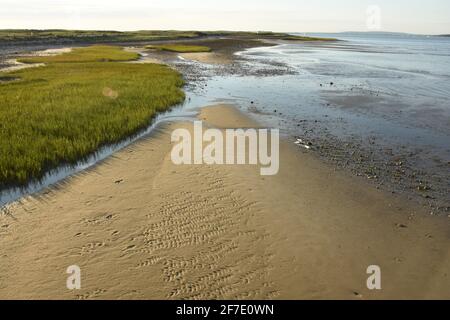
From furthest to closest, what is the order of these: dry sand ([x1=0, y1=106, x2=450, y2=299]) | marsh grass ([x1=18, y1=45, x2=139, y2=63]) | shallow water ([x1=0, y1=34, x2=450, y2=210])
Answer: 1. marsh grass ([x1=18, y1=45, x2=139, y2=63])
2. shallow water ([x1=0, y1=34, x2=450, y2=210])
3. dry sand ([x1=0, y1=106, x2=450, y2=299])

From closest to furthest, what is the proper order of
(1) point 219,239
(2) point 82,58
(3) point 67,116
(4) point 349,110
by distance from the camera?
(1) point 219,239
(3) point 67,116
(4) point 349,110
(2) point 82,58

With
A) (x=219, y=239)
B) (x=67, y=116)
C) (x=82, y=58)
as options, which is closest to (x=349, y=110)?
(x=67, y=116)

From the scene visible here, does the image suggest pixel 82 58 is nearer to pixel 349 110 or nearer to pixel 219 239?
pixel 349 110

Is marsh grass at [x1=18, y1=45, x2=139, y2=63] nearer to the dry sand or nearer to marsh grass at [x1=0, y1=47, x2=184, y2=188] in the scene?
marsh grass at [x1=0, y1=47, x2=184, y2=188]

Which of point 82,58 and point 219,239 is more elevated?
point 82,58

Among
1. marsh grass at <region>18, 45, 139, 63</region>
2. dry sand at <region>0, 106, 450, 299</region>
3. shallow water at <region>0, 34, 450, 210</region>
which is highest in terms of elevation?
marsh grass at <region>18, 45, 139, 63</region>

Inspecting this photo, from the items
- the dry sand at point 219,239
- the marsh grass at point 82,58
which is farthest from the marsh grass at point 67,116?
the marsh grass at point 82,58

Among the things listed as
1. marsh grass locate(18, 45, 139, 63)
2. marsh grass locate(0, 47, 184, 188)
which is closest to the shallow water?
marsh grass locate(0, 47, 184, 188)

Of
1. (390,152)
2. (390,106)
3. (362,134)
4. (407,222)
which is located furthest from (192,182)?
(390,106)
